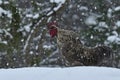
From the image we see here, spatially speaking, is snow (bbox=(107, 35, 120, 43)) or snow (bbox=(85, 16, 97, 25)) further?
snow (bbox=(85, 16, 97, 25))

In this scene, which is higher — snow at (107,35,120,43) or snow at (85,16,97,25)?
snow at (85,16,97,25)

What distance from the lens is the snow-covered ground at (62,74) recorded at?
3228 mm

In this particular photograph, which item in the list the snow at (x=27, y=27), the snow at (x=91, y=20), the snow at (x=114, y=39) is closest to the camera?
the snow at (x=27, y=27)

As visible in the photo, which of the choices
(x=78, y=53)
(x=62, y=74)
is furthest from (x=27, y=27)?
(x=62, y=74)

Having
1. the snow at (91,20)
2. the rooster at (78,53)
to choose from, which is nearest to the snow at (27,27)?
the snow at (91,20)

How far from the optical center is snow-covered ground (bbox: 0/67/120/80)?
127 inches

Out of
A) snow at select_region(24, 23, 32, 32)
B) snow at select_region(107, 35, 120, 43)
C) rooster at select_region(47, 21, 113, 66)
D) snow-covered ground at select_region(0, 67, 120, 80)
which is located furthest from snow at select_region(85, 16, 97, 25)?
snow-covered ground at select_region(0, 67, 120, 80)

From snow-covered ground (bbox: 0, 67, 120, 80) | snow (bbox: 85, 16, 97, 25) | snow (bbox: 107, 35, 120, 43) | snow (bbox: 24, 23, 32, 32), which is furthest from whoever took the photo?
snow (bbox: 85, 16, 97, 25)

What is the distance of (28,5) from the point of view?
9320mm

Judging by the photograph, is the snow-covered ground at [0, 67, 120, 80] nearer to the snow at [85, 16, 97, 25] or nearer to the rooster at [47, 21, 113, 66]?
the rooster at [47, 21, 113, 66]

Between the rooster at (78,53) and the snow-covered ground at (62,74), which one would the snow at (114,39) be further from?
the snow-covered ground at (62,74)

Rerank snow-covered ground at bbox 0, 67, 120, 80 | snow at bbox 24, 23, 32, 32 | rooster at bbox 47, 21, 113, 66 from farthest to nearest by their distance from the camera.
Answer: snow at bbox 24, 23, 32, 32 → rooster at bbox 47, 21, 113, 66 → snow-covered ground at bbox 0, 67, 120, 80

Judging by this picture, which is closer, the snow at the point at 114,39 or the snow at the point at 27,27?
the snow at the point at 27,27

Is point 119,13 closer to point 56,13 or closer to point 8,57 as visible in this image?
point 56,13
